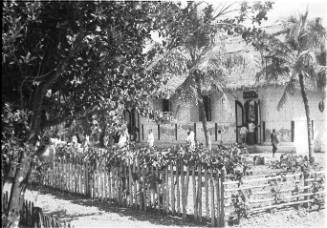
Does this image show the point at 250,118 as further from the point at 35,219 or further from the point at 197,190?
the point at 35,219

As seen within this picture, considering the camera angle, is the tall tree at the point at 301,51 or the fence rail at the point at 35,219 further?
the tall tree at the point at 301,51

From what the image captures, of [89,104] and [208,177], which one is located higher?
[89,104]

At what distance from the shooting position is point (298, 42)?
18531 mm

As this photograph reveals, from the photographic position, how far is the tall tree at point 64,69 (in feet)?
17.2

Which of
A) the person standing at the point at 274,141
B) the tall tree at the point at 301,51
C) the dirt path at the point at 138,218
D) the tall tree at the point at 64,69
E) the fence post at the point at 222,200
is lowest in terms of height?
the dirt path at the point at 138,218

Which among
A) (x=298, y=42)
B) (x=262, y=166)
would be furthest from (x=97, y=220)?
(x=298, y=42)

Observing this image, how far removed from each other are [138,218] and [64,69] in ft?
13.2

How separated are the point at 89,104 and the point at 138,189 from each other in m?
4.07

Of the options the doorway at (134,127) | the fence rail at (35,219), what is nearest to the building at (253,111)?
the doorway at (134,127)

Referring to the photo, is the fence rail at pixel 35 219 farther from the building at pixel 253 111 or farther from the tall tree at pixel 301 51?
the building at pixel 253 111

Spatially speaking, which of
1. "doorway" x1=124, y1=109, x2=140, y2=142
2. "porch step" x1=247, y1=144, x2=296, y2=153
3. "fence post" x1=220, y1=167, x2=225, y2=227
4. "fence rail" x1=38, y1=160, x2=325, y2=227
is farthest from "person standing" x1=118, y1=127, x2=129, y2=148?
"doorway" x1=124, y1=109, x2=140, y2=142

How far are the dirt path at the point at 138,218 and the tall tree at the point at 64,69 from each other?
2535 mm

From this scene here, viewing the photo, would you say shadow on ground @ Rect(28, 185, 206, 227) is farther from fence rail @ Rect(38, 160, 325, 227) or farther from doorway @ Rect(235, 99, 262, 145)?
doorway @ Rect(235, 99, 262, 145)

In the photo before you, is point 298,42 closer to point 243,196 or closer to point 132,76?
point 243,196
